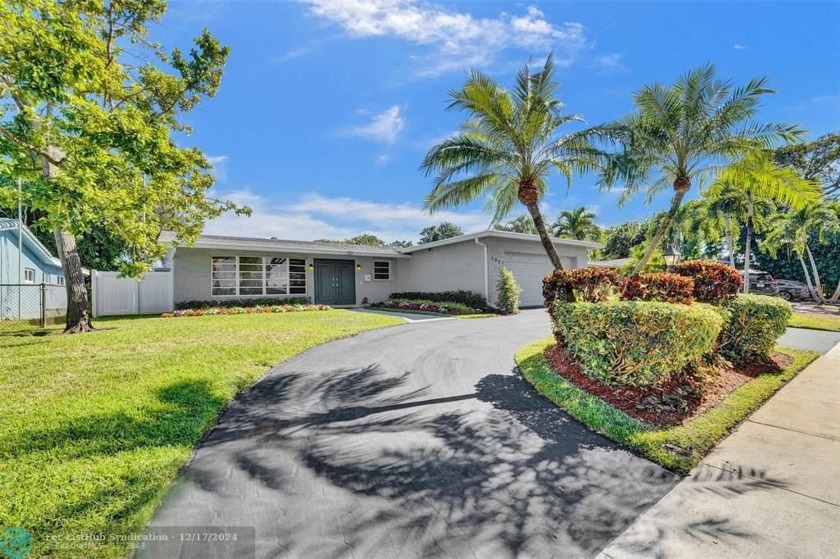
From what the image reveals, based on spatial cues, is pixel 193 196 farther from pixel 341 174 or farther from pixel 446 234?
pixel 446 234

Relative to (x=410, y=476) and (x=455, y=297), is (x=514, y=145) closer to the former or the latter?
(x=410, y=476)

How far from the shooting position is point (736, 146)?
7.20 m

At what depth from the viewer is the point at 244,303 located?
15594mm

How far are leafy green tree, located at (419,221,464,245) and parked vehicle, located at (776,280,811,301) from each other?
100 ft

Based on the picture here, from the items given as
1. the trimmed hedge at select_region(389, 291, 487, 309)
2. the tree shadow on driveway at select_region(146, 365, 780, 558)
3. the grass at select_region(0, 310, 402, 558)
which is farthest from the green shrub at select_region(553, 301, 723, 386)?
the trimmed hedge at select_region(389, 291, 487, 309)

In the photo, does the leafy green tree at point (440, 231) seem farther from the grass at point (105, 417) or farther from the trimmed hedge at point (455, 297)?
the grass at point (105, 417)

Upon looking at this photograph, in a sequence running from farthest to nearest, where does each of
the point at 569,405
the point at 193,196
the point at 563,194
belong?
the point at 193,196
the point at 563,194
the point at 569,405

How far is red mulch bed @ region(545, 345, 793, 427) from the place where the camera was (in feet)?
14.1

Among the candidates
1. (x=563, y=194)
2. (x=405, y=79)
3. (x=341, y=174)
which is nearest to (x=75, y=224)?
(x=405, y=79)

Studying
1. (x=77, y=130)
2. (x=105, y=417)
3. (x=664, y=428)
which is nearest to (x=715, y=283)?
(x=664, y=428)

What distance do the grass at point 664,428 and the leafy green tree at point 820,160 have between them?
29861 mm

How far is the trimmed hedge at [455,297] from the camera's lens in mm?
15523

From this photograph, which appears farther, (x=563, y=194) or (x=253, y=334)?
(x=563, y=194)

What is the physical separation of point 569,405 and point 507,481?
6.61 feet
